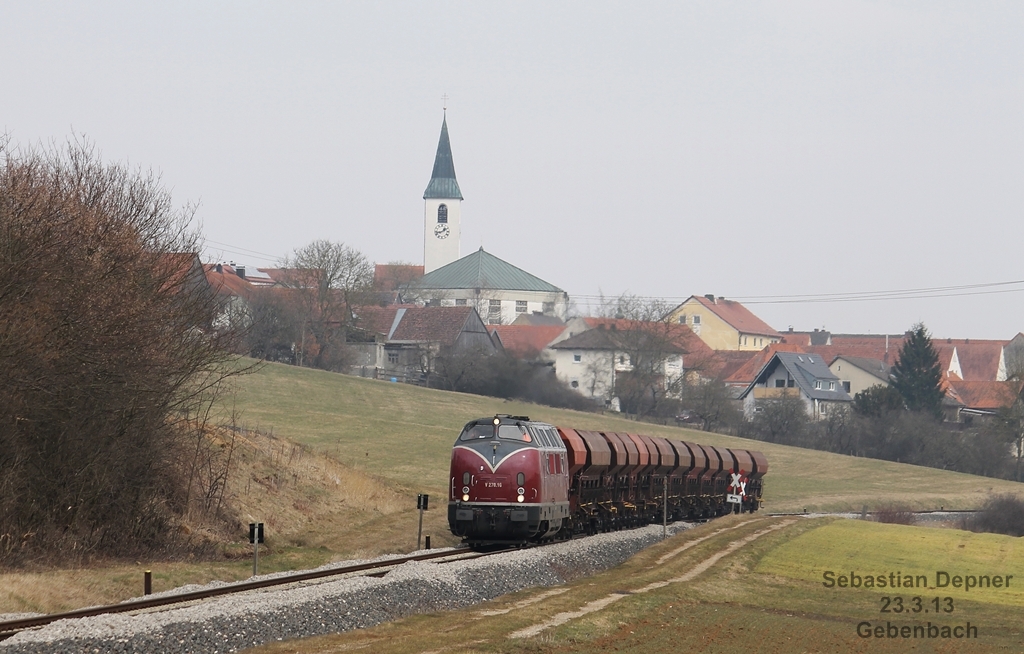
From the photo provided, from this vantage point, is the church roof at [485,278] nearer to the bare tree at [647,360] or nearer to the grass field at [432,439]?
the bare tree at [647,360]

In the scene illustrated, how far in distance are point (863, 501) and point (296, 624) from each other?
200 ft

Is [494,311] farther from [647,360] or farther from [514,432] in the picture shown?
[514,432]

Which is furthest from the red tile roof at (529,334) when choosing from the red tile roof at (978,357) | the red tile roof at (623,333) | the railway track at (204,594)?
the railway track at (204,594)

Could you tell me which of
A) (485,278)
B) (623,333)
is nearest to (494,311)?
(485,278)

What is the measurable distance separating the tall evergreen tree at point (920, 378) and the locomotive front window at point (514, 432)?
9133 cm

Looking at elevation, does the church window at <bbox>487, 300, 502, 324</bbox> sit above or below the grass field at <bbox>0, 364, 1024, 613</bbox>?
above

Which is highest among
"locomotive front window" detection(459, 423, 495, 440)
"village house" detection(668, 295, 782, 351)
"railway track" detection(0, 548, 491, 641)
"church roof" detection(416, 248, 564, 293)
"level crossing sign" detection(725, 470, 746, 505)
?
"church roof" detection(416, 248, 564, 293)

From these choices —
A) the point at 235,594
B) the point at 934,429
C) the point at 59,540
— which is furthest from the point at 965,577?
the point at 934,429

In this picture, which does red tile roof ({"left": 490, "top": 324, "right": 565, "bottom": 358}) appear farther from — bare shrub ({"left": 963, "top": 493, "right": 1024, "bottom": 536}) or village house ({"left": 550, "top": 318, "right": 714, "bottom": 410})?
bare shrub ({"left": 963, "top": 493, "right": 1024, "bottom": 536})

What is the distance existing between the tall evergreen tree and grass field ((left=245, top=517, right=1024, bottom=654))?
250 ft

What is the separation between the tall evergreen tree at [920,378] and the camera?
119 metres

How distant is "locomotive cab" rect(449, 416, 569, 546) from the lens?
32.6 metres

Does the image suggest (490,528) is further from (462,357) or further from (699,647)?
(462,357)

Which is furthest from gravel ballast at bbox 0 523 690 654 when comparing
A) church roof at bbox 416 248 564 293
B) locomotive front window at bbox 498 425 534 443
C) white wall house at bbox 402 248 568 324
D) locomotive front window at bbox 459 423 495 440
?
church roof at bbox 416 248 564 293
